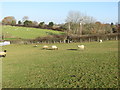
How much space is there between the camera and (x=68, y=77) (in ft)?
34.7

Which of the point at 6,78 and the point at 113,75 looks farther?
the point at 6,78

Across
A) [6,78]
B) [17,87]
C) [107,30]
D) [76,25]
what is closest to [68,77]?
[17,87]

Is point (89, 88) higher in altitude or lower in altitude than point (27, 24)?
lower

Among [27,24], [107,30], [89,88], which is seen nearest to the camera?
[89,88]

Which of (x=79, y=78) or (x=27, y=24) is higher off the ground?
(x=27, y=24)

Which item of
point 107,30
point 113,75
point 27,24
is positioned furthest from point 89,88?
point 27,24

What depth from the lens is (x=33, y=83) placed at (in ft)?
32.2

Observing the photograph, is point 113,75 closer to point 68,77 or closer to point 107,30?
point 68,77

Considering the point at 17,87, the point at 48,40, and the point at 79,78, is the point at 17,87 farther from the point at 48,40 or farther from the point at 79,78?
the point at 48,40

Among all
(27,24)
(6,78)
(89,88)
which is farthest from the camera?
(27,24)

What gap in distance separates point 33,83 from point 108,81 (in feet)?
14.0

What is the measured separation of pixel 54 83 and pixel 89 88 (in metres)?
2.13

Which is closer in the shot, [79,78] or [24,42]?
[79,78]

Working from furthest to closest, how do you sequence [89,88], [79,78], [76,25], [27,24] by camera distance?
[27,24] < [76,25] < [79,78] < [89,88]
